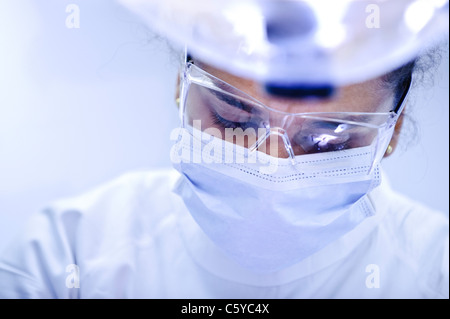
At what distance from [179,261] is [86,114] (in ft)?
2.54

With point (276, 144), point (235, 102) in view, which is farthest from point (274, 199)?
point (235, 102)

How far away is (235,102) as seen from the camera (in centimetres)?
110

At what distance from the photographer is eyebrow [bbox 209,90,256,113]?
1.09m

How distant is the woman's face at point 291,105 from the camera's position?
3.52 ft

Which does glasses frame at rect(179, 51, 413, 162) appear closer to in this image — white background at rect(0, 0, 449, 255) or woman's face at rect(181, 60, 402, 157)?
woman's face at rect(181, 60, 402, 157)

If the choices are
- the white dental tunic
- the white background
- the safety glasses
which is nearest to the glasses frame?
the safety glasses

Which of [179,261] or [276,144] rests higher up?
[276,144]

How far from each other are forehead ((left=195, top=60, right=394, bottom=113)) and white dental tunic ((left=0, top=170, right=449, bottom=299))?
0.36 metres

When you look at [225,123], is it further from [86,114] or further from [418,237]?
[86,114]

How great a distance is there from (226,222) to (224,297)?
32cm

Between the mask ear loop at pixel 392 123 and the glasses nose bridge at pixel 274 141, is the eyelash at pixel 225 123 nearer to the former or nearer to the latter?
the glasses nose bridge at pixel 274 141

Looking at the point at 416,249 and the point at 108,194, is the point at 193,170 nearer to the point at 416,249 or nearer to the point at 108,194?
the point at 108,194

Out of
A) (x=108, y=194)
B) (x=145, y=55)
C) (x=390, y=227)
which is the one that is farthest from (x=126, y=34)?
(x=390, y=227)
